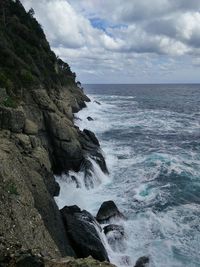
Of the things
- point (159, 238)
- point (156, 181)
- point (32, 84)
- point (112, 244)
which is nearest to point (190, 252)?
point (159, 238)

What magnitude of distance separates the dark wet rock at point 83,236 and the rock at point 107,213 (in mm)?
1795

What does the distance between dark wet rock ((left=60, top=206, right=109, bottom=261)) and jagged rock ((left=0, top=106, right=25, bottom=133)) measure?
530 centimetres

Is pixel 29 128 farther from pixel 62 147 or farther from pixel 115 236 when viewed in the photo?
pixel 115 236

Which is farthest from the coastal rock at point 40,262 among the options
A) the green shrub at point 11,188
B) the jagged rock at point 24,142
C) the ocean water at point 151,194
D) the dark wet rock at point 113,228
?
the dark wet rock at point 113,228

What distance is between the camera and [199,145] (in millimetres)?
44562

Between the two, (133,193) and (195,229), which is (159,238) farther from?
(133,193)

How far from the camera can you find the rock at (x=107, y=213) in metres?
21.9

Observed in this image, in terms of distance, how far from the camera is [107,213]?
867 inches

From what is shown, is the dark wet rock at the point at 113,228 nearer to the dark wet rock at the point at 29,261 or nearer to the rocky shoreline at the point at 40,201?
the rocky shoreline at the point at 40,201

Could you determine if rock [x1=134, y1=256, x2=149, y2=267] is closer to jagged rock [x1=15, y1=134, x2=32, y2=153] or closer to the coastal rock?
jagged rock [x1=15, y1=134, x2=32, y2=153]

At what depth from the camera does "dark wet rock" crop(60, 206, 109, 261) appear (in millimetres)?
16734

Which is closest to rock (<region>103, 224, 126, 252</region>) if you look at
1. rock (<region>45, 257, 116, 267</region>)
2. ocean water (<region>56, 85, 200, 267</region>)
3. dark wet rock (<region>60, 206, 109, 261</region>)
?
ocean water (<region>56, 85, 200, 267</region>)

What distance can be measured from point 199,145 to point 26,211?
1347 inches

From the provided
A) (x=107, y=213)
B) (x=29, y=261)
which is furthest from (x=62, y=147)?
(x=29, y=261)
